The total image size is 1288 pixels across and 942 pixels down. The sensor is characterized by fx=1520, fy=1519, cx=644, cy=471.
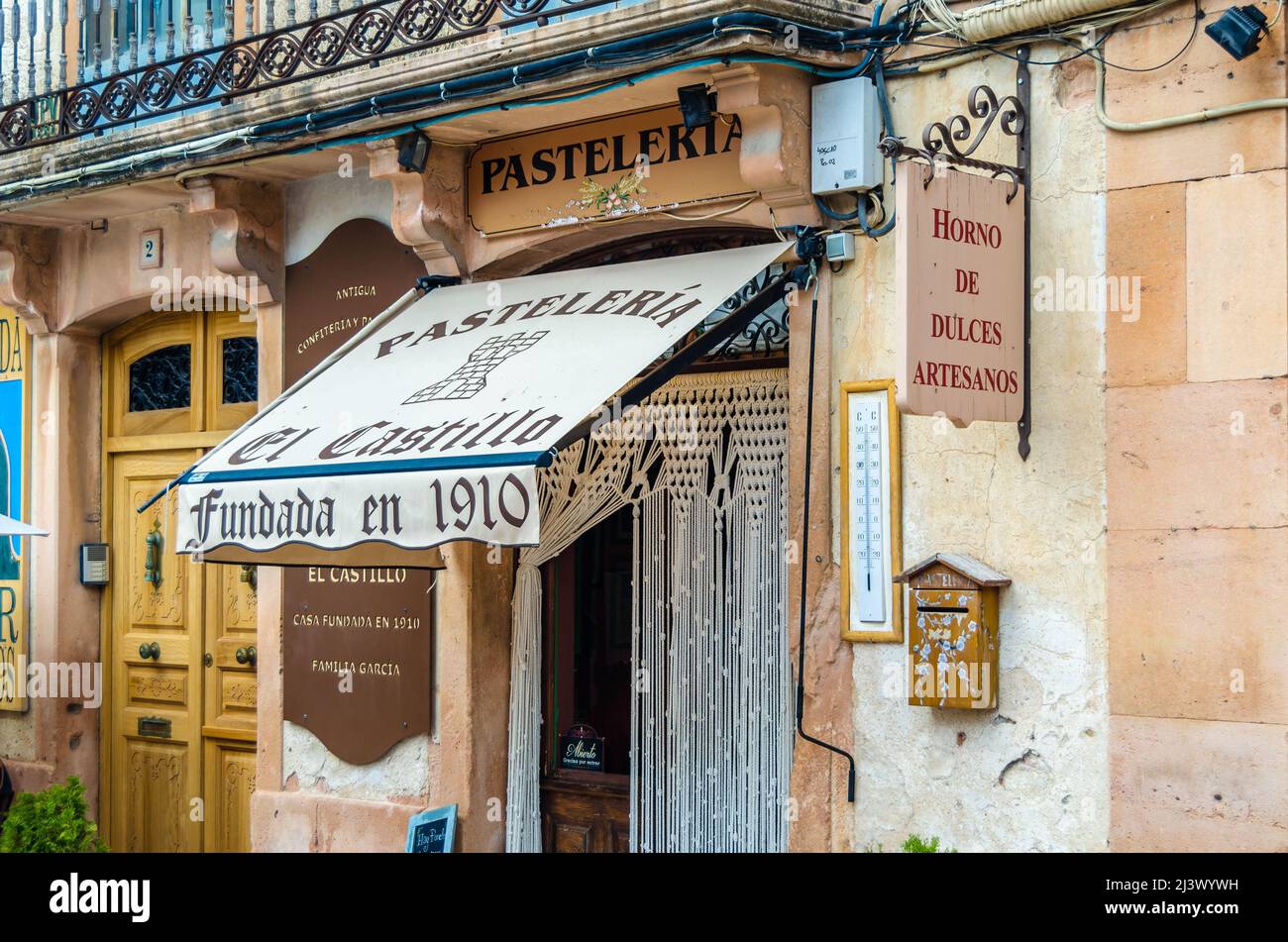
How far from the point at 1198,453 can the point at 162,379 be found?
6.03 meters

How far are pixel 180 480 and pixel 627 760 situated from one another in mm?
2318

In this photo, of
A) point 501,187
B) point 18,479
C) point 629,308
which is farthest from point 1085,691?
point 18,479

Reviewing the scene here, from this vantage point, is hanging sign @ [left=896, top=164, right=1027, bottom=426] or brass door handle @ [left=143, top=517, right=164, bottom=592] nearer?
hanging sign @ [left=896, top=164, right=1027, bottom=426]

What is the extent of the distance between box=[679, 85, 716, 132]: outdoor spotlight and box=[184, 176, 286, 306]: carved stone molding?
270 cm

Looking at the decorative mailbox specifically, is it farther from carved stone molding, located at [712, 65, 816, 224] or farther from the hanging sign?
carved stone molding, located at [712, 65, 816, 224]

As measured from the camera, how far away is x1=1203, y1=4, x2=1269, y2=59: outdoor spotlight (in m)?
4.69

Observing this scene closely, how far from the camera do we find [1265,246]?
4.78m

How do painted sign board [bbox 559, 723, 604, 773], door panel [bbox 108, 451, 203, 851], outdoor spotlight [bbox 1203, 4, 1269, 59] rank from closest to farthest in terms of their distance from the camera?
outdoor spotlight [bbox 1203, 4, 1269, 59] < painted sign board [bbox 559, 723, 604, 773] < door panel [bbox 108, 451, 203, 851]

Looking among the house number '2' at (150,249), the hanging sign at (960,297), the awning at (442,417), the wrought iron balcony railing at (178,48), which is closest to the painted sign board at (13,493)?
the house number '2' at (150,249)

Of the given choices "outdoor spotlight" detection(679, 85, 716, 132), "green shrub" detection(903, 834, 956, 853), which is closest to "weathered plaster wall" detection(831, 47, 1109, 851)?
"green shrub" detection(903, 834, 956, 853)

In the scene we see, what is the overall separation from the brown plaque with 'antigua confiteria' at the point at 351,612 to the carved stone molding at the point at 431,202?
0.33m

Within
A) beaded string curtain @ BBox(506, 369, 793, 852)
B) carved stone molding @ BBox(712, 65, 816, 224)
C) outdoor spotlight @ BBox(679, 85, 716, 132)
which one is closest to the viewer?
carved stone molding @ BBox(712, 65, 816, 224)

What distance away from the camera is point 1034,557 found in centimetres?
525

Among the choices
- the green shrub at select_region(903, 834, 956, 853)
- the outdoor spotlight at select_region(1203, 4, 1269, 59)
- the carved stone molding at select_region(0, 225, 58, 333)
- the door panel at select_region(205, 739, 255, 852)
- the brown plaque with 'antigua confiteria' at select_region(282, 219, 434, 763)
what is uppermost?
the outdoor spotlight at select_region(1203, 4, 1269, 59)
